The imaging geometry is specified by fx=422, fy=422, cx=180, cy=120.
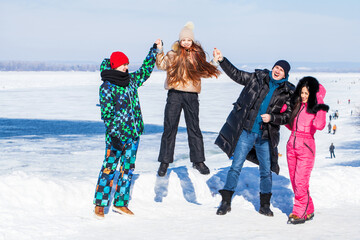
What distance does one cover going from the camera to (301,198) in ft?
14.5

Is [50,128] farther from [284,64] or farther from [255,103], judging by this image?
[284,64]

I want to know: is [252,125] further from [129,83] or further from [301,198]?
[129,83]

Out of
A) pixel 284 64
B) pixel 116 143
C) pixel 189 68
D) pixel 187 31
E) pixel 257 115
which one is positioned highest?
pixel 187 31

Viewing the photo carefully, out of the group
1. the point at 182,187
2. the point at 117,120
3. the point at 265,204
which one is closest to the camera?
the point at 117,120

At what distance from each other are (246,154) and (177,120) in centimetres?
95

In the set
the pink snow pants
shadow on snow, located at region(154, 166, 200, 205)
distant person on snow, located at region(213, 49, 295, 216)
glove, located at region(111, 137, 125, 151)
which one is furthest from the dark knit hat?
shadow on snow, located at region(154, 166, 200, 205)

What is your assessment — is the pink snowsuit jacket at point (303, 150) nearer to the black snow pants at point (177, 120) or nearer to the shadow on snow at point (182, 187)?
the black snow pants at point (177, 120)

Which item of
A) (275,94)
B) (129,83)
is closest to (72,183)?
(129,83)

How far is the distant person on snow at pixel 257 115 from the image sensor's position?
14.7 ft

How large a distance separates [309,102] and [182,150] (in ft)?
45.6

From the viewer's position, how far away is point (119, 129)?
4.27m

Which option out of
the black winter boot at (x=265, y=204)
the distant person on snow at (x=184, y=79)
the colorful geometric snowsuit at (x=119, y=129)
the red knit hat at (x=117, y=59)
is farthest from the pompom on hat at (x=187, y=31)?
the black winter boot at (x=265, y=204)

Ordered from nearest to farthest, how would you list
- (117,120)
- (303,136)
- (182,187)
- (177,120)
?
(117,120)
(303,136)
(177,120)
(182,187)

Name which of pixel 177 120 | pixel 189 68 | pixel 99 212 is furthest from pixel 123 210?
pixel 189 68
